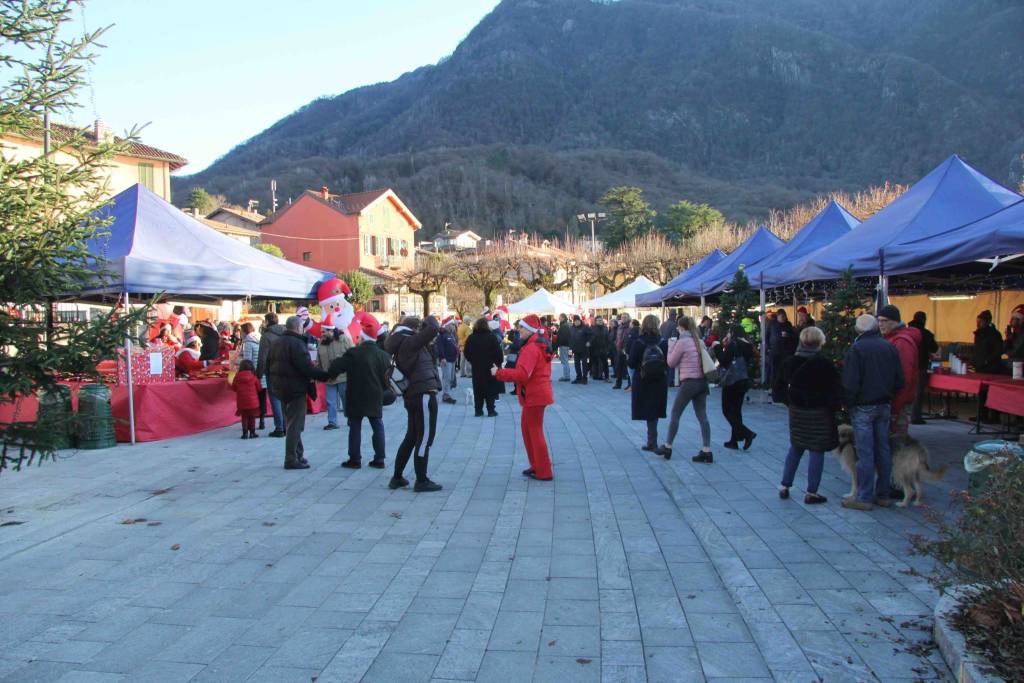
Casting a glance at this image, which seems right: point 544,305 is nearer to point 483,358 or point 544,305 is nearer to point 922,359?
point 483,358

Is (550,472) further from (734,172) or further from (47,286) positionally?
(734,172)

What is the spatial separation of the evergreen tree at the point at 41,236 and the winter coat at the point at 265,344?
5440mm

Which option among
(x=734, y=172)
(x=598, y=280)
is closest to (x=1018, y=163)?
(x=734, y=172)

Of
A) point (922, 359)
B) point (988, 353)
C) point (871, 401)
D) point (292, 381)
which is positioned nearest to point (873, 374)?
point (871, 401)

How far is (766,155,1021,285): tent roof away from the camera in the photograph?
29.7 ft

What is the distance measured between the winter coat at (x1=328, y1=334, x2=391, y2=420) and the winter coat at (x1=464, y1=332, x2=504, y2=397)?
12.6 ft

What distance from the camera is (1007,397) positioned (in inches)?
310

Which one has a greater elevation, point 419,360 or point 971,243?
point 971,243

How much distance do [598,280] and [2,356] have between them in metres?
39.4

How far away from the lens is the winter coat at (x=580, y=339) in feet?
67.3

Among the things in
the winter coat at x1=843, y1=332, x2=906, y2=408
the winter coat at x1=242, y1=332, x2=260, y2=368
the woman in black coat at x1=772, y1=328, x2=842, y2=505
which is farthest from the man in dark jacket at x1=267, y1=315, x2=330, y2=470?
the winter coat at x1=843, y1=332, x2=906, y2=408

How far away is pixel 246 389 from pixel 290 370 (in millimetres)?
2354

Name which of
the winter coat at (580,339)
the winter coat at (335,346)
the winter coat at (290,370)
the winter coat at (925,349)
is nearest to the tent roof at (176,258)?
the winter coat at (335,346)

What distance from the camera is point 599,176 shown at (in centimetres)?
11494
